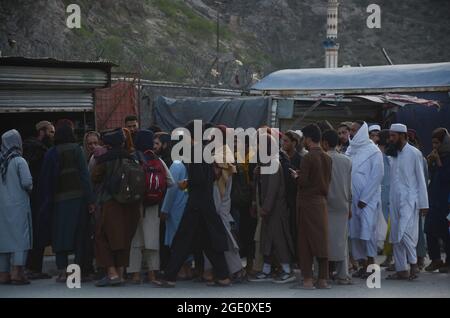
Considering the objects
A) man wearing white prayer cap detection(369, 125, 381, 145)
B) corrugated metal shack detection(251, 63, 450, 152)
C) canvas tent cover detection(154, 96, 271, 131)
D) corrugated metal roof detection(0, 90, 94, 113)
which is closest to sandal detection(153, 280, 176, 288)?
man wearing white prayer cap detection(369, 125, 381, 145)

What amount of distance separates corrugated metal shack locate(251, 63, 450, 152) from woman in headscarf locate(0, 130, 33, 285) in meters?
6.40

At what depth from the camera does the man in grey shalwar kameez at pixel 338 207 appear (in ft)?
33.7

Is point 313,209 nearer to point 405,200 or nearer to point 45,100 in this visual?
point 405,200

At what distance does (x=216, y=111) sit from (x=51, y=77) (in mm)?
4170

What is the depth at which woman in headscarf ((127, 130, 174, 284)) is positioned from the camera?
403 inches

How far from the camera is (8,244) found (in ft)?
33.9

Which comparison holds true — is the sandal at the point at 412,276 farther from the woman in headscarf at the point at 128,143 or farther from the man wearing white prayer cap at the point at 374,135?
the woman in headscarf at the point at 128,143

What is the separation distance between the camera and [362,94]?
18875 millimetres

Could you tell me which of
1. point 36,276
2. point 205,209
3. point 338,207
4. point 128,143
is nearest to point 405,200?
point 338,207

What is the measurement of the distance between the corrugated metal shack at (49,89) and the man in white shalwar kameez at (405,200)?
4.78 m

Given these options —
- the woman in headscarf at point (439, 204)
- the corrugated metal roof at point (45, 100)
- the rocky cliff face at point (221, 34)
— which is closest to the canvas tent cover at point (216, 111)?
the corrugated metal roof at point (45, 100)

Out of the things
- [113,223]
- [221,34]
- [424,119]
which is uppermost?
[221,34]

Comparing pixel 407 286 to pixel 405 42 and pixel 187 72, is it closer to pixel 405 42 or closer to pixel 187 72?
pixel 187 72

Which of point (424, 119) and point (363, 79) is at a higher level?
point (363, 79)
